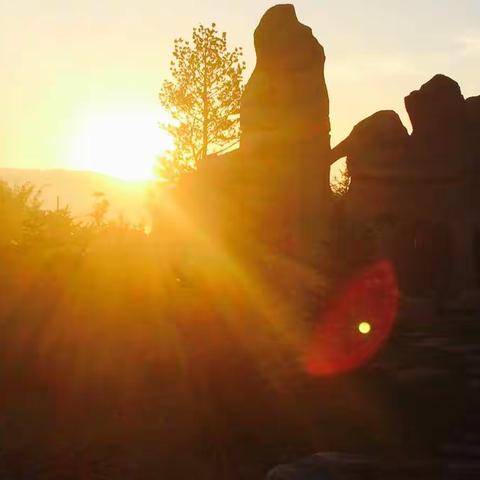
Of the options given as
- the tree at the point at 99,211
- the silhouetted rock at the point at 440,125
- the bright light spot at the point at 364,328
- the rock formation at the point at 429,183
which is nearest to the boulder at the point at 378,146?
the rock formation at the point at 429,183

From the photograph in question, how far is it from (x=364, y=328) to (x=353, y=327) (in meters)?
0.26

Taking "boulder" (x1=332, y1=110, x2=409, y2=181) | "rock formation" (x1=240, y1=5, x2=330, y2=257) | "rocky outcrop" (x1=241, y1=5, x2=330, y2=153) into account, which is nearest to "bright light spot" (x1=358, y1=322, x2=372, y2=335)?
"boulder" (x1=332, y1=110, x2=409, y2=181)

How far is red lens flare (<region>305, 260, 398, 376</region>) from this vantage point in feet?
72.8

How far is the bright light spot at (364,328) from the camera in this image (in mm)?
24062

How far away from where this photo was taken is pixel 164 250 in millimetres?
43250

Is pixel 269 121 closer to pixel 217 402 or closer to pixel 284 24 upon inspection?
pixel 284 24

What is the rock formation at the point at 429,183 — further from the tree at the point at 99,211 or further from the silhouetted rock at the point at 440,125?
the tree at the point at 99,211

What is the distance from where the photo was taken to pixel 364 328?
24.2m

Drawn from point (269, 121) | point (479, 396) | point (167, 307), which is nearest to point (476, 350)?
point (479, 396)

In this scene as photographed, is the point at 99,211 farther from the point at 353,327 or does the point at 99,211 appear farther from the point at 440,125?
the point at 353,327

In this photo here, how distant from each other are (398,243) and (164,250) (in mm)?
11270

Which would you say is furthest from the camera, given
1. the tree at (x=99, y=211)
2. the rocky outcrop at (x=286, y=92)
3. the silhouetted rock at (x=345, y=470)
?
the tree at (x=99, y=211)

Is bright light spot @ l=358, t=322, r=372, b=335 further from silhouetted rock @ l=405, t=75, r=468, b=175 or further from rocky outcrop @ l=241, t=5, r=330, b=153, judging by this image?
rocky outcrop @ l=241, t=5, r=330, b=153

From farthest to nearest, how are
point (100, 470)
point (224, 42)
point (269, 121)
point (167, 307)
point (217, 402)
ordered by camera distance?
point (224, 42), point (269, 121), point (167, 307), point (217, 402), point (100, 470)
